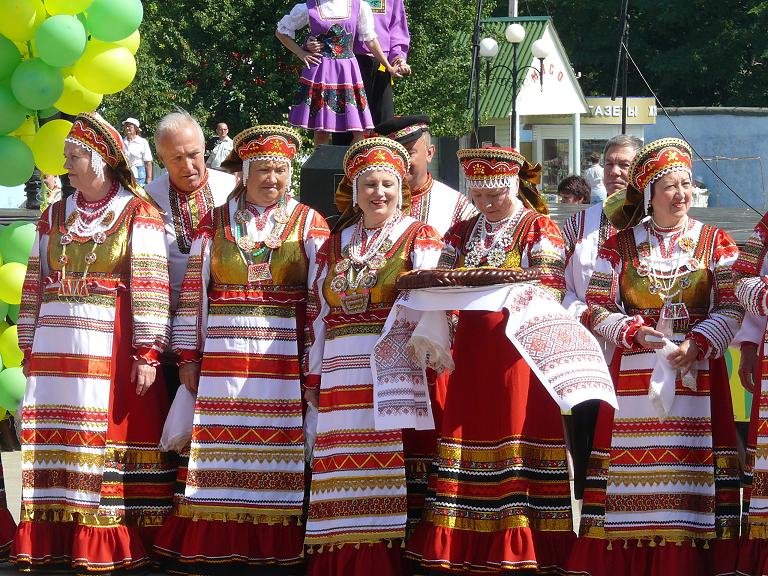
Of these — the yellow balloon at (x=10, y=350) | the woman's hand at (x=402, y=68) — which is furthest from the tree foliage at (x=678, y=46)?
the yellow balloon at (x=10, y=350)

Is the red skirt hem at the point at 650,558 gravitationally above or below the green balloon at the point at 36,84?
below

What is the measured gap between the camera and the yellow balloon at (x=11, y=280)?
7.52 meters

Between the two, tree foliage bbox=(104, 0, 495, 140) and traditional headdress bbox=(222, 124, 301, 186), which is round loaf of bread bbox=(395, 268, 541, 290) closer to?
traditional headdress bbox=(222, 124, 301, 186)

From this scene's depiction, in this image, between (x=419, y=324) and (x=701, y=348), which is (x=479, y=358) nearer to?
(x=419, y=324)

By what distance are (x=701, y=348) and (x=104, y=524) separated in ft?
9.67

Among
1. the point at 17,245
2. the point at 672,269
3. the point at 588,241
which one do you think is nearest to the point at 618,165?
the point at 588,241

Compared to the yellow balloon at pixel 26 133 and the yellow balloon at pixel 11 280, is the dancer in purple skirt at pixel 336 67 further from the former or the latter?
the yellow balloon at pixel 11 280

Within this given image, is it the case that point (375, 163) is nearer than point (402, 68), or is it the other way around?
point (375, 163)

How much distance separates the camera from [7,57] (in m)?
7.24

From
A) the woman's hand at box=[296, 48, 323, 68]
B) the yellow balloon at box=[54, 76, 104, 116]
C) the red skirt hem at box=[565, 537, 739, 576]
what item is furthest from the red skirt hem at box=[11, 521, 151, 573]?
the woman's hand at box=[296, 48, 323, 68]

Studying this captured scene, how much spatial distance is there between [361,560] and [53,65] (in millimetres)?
3037

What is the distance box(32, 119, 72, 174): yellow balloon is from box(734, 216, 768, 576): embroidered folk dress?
372 cm

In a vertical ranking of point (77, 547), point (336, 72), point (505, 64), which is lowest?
point (77, 547)

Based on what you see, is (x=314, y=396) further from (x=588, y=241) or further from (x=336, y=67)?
(x=336, y=67)
